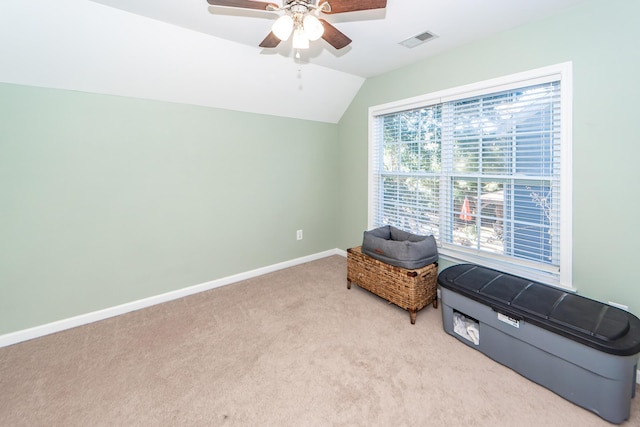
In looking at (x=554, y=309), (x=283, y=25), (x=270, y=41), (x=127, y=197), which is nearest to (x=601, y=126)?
(x=554, y=309)

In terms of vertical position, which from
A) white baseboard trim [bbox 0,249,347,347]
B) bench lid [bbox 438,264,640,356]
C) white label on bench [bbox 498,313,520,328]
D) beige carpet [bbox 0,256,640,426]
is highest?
bench lid [bbox 438,264,640,356]

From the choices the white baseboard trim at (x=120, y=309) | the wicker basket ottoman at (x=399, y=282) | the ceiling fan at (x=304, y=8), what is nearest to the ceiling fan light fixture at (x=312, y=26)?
the ceiling fan at (x=304, y=8)

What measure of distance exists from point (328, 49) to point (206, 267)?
8.29 feet

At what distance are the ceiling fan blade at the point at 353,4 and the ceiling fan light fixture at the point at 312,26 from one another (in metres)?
0.11

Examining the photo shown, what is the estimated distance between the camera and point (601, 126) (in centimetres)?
179

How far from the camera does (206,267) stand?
9.97 feet

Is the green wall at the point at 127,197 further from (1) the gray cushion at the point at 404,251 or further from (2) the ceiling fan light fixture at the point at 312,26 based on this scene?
(2) the ceiling fan light fixture at the point at 312,26

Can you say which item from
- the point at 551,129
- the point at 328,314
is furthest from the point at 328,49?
the point at 328,314

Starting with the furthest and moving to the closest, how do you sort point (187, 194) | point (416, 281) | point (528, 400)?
point (187, 194) → point (416, 281) → point (528, 400)

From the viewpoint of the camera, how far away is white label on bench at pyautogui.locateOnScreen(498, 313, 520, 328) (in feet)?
5.69

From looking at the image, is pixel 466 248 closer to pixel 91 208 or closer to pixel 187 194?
pixel 187 194

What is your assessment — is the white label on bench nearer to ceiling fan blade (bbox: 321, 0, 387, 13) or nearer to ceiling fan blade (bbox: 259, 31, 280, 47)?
ceiling fan blade (bbox: 321, 0, 387, 13)

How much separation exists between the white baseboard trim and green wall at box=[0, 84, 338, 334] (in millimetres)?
49

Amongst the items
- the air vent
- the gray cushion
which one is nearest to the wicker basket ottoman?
the gray cushion
